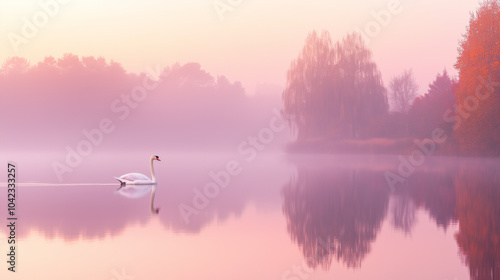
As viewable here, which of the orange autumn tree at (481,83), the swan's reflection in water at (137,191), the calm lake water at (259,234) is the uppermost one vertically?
the orange autumn tree at (481,83)

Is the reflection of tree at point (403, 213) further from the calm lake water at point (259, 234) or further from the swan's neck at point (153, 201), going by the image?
the swan's neck at point (153, 201)

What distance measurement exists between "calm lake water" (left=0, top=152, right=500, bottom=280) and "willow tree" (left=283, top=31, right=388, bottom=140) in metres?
28.8

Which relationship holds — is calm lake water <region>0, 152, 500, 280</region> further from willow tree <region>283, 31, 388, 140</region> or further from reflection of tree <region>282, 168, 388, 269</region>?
willow tree <region>283, 31, 388, 140</region>

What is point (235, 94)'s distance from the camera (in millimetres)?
86500

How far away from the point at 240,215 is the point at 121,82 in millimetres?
70141

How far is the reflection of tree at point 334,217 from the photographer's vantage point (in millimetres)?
8375

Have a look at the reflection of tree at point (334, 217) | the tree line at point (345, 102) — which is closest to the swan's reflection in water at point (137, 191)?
the reflection of tree at point (334, 217)

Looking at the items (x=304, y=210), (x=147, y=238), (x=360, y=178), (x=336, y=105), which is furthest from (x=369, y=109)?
(x=147, y=238)

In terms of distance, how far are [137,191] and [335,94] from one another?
99.5 feet

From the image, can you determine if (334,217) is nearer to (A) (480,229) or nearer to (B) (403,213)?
(B) (403,213)

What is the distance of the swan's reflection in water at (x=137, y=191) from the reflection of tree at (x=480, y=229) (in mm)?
6483

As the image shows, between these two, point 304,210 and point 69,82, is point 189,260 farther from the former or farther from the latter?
point 69,82

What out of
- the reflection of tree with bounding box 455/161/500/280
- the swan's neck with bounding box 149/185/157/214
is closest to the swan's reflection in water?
the swan's neck with bounding box 149/185/157/214

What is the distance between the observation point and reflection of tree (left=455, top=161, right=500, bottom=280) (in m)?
7.33
